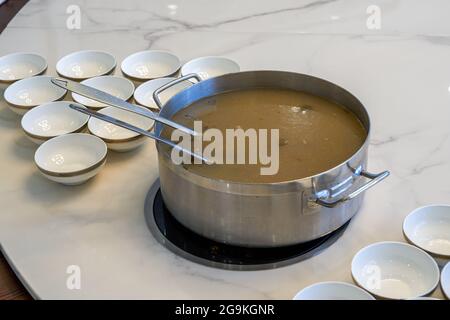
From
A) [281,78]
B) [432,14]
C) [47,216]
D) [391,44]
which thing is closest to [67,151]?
[47,216]

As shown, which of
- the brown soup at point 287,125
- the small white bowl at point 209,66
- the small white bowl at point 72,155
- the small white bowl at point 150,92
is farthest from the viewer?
the small white bowl at point 209,66

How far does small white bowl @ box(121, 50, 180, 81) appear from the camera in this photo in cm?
162

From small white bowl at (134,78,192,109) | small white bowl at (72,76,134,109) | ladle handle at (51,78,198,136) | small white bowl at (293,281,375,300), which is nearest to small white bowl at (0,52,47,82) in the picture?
small white bowl at (72,76,134,109)

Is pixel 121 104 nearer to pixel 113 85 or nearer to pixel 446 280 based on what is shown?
pixel 113 85

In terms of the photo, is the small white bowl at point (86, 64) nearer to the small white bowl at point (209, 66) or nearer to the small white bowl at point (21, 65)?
the small white bowl at point (21, 65)

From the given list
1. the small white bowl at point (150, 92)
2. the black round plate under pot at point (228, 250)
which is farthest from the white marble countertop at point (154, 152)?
the small white bowl at point (150, 92)

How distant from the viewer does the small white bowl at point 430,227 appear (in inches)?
43.5

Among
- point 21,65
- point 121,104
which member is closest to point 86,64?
point 21,65

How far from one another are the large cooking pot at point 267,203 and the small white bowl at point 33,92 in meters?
0.47

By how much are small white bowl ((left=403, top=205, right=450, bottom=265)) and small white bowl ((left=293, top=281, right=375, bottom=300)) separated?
169mm

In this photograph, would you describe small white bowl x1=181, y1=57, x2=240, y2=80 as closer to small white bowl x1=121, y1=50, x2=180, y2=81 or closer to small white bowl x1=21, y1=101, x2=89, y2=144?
small white bowl x1=121, y1=50, x2=180, y2=81

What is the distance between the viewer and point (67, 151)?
1.33 meters
